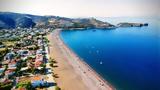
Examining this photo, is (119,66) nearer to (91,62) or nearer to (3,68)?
(91,62)

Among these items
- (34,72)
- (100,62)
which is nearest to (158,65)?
(100,62)

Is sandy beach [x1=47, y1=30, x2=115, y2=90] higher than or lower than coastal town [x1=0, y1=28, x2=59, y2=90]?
lower

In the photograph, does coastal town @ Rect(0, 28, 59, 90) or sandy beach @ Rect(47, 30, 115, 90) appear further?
sandy beach @ Rect(47, 30, 115, 90)

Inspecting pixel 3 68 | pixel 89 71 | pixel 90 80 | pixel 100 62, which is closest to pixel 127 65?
pixel 100 62

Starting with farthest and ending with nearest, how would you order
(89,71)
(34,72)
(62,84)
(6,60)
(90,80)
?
(6,60) < (89,71) < (34,72) < (90,80) < (62,84)

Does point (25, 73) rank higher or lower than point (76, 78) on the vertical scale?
higher

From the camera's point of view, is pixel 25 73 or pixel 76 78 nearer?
pixel 76 78

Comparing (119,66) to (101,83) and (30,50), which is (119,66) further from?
(30,50)

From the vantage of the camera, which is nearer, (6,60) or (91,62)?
(6,60)

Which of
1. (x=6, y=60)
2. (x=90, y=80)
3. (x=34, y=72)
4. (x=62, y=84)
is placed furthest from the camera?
(x=6, y=60)

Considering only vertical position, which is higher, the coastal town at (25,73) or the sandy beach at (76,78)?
the coastal town at (25,73)

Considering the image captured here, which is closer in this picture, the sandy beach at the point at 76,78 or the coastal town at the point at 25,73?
the coastal town at the point at 25,73
